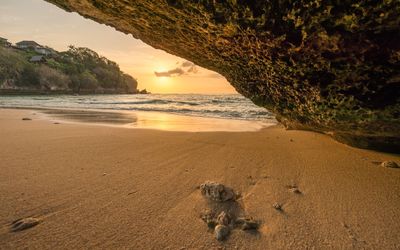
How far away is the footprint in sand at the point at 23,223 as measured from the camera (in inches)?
64.3

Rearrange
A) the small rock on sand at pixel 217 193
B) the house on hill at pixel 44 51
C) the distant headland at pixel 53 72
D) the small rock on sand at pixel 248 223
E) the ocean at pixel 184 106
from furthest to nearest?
the house on hill at pixel 44 51 → the distant headland at pixel 53 72 → the ocean at pixel 184 106 → the small rock on sand at pixel 217 193 → the small rock on sand at pixel 248 223

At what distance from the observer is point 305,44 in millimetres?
2055

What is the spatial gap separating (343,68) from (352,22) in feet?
1.61

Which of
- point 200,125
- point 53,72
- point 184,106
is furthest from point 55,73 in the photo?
point 200,125

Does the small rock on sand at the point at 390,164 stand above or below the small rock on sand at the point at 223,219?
above

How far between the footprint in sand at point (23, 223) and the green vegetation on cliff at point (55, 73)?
57073mm

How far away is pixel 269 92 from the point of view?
140 inches

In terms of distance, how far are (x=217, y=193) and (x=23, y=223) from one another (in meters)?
1.33

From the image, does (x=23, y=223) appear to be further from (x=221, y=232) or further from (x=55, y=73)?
(x=55, y=73)

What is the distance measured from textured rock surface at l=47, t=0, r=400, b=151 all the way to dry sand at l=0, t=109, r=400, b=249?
2.22 feet

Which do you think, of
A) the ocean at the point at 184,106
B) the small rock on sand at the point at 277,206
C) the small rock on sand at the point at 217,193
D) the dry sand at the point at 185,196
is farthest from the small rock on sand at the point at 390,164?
the ocean at the point at 184,106

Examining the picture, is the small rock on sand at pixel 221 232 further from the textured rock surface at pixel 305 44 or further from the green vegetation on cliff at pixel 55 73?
the green vegetation on cliff at pixel 55 73

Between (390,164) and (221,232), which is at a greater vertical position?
(390,164)

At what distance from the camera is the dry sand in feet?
5.18
